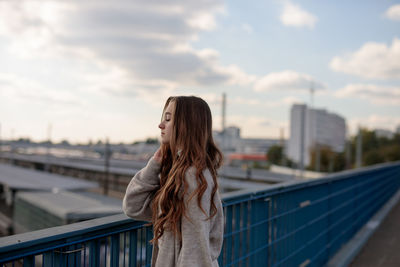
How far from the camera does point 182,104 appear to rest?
1855 mm

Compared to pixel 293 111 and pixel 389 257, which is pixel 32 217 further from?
pixel 293 111

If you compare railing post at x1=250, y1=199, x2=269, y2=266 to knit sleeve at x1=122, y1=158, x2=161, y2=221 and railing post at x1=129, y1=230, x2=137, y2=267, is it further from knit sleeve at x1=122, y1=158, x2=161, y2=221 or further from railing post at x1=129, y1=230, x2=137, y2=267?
knit sleeve at x1=122, y1=158, x2=161, y2=221

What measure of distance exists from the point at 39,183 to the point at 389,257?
3822cm

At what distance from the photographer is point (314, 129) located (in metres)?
140

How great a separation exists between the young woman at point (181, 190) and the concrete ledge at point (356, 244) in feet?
13.1

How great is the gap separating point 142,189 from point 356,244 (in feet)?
17.9

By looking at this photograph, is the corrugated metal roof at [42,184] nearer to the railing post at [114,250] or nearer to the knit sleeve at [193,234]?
the railing post at [114,250]

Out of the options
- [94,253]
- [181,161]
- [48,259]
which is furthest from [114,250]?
[181,161]

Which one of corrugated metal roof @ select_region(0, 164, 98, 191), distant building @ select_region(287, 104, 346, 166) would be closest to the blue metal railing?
corrugated metal roof @ select_region(0, 164, 98, 191)

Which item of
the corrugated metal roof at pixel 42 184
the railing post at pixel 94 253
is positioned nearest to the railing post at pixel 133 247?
the railing post at pixel 94 253

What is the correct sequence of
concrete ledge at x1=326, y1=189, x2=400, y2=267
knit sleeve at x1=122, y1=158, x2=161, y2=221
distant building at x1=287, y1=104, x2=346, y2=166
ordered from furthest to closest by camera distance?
distant building at x1=287, y1=104, x2=346, y2=166 → concrete ledge at x1=326, y1=189, x2=400, y2=267 → knit sleeve at x1=122, y1=158, x2=161, y2=221

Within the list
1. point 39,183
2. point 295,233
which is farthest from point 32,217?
point 295,233

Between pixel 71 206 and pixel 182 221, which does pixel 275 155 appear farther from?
pixel 182 221

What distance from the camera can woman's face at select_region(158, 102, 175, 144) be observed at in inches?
73.7
